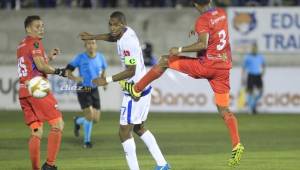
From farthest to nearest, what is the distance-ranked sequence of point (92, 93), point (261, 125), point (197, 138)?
point (261, 125) < point (197, 138) < point (92, 93)

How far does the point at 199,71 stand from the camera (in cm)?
1397

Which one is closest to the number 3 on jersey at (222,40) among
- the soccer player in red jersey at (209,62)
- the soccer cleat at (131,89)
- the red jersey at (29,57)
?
the soccer player in red jersey at (209,62)

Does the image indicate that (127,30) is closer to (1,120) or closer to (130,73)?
(130,73)

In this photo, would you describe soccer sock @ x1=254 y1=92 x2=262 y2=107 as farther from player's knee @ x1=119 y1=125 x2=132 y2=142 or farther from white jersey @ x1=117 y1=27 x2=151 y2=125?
player's knee @ x1=119 y1=125 x2=132 y2=142

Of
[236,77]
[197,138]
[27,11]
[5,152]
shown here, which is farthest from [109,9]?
[5,152]

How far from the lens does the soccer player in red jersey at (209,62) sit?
13.6 metres

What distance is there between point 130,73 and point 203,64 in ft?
4.08

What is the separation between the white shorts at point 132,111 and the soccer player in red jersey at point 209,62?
0.11 meters

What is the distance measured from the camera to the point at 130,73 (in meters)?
13.5

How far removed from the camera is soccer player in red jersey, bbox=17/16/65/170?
13.6 metres

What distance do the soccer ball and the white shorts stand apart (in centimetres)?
121

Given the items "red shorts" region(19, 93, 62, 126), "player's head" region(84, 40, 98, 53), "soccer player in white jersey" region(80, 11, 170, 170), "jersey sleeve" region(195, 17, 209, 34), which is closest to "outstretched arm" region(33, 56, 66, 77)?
"red shorts" region(19, 93, 62, 126)

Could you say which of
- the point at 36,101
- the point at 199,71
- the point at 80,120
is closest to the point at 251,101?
the point at 80,120

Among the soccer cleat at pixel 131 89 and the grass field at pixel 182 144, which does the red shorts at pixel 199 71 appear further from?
the grass field at pixel 182 144
